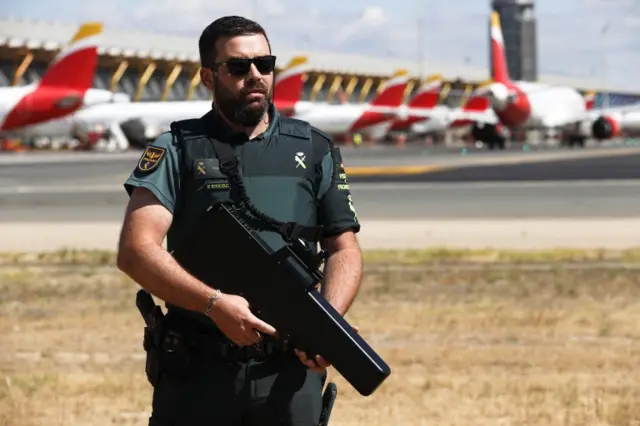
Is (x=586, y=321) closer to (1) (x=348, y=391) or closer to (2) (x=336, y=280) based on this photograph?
(1) (x=348, y=391)

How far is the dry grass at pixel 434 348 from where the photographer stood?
8.80 metres

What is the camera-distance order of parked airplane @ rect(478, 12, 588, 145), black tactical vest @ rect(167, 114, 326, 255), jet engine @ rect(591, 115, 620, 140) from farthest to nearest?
1. jet engine @ rect(591, 115, 620, 140)
2. parked airplane @ rect(478, 12, 588, 145)
3. black tactical vest @ rect(167, 114, 326, 255)

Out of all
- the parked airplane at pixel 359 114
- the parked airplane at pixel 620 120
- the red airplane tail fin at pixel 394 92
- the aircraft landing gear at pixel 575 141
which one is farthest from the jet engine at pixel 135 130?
the parked airplane at pixel 620 120

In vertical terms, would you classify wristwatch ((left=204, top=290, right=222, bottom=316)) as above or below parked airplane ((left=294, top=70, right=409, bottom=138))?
above

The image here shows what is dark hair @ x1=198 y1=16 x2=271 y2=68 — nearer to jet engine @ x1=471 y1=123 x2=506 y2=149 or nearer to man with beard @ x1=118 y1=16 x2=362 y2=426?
man with beard @ x1=118 y1=16 x2=362 y2=426

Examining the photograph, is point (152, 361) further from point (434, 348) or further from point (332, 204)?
point (434, 348)

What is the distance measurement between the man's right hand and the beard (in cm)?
62

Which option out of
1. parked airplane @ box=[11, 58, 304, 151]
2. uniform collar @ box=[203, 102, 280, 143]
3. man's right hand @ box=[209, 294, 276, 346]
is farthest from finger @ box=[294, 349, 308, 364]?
parked airplane @ box=[11, 58, 304, 151]

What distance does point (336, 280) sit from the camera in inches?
178

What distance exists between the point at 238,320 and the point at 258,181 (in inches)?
20.8

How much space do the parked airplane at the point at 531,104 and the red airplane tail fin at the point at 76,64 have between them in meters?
31.6

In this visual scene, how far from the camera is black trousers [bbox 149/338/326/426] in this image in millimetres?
4535

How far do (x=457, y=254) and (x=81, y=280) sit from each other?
574 cm

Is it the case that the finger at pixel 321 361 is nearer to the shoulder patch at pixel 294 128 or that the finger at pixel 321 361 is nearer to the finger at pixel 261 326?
the finger at pixel 261 326
